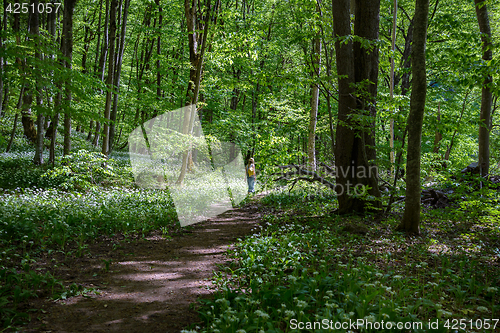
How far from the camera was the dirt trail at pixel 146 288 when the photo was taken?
3.20 m

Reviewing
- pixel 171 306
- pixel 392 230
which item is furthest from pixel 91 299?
pixel 392 230

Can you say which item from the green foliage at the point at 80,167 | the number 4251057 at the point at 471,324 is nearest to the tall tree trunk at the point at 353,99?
the number 4251057 at the point at 471,324

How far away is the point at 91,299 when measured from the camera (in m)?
3.75

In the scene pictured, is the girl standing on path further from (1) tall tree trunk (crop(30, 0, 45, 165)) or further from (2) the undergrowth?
(1) tall tree trunk (crop(30, 0, 45, 165))

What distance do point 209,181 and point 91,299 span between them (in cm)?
1256

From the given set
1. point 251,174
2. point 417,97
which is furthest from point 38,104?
point 417,97

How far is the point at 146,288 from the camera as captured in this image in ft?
13.8

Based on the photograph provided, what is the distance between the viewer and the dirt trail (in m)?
3.20

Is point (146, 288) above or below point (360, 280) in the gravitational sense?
below

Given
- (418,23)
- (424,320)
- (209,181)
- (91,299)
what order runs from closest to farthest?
(424,320), (91,299), (418,23), (209,181)

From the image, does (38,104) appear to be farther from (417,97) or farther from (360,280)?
(417,97)

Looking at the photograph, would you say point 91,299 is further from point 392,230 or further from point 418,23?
point 418,23

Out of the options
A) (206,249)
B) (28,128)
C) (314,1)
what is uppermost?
(314,1)

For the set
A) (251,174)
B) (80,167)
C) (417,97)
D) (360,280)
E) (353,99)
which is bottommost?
(360,280)
